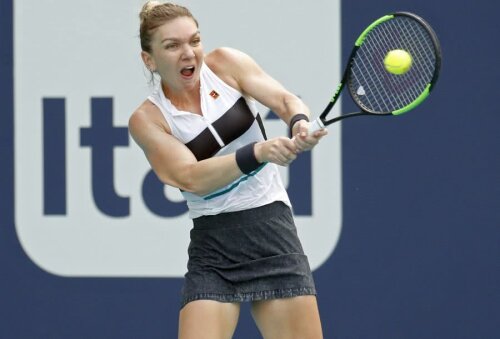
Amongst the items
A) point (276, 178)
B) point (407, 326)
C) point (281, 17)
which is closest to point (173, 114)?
point (276, 178)

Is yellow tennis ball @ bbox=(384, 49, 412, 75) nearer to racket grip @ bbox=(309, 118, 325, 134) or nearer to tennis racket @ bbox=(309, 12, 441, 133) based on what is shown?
tennis racket @ bbox=(309, 12, 441, 133)

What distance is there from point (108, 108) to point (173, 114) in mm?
1353

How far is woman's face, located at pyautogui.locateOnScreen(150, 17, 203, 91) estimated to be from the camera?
417cm

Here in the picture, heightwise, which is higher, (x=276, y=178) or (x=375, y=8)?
(x=375, y=8)

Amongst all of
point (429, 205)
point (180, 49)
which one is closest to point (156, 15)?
point (180, 49)

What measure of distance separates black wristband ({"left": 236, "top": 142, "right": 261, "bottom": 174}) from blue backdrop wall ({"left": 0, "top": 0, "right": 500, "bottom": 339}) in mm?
1559

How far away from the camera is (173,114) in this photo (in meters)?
4.27

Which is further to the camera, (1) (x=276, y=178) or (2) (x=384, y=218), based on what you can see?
(2) (x=384, y=218)

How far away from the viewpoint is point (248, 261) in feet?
14.0

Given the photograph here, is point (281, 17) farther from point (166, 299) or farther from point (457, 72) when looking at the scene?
point (166, 299)

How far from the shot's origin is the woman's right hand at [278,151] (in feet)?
12.5

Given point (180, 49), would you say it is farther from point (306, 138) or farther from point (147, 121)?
point (306, 138)

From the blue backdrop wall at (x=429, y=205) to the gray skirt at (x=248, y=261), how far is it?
3.92 ft

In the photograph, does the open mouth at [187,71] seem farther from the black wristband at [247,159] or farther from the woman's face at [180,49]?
the black wristband at [247,159]
